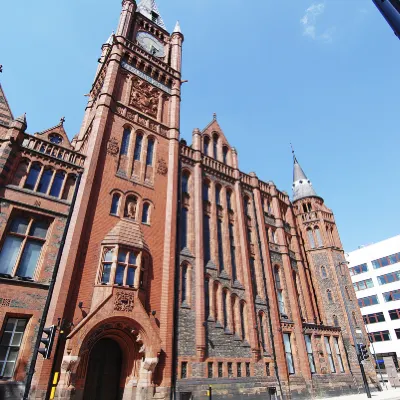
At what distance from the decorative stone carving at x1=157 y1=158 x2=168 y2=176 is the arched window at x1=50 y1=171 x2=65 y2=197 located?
23.4 feet

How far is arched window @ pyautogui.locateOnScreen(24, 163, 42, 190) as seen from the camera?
1712cm

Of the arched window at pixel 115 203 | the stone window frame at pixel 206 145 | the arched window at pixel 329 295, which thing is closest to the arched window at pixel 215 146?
the stone window frame at pixel 206 145

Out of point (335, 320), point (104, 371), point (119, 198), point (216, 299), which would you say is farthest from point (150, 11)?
point (335, 320)

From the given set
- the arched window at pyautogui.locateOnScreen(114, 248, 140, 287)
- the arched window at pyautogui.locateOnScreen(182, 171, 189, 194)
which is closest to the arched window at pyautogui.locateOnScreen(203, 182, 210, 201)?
the arched window at pyautogui.locateOnScreen(182, 171, 189, 194)

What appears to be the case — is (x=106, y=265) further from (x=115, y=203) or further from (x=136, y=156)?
(x=136, y=156)

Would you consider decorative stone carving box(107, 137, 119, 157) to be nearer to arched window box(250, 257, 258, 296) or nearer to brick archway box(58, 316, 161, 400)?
brick archway box(58, 316, 161, 400)

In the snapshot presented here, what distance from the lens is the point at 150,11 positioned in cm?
3744

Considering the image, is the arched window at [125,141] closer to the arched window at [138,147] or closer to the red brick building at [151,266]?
the red brick building at [151,266]

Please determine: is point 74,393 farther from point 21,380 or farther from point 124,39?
point 124,39

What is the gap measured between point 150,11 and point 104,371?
39.5 metres

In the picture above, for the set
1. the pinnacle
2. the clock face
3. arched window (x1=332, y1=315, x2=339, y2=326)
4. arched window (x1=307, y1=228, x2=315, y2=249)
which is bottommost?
Result: arched window (x1=332, y1=315, x2=339, y2=326)

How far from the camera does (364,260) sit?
56.5m

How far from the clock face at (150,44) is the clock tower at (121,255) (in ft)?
16.2

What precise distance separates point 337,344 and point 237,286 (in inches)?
476
